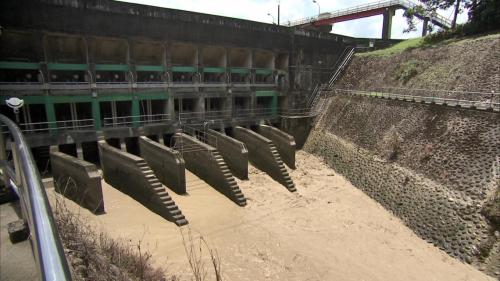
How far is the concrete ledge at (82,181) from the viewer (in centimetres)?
1227

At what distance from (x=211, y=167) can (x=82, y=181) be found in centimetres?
591

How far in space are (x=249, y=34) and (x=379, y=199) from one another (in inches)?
581

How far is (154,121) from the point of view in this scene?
19.7 meters

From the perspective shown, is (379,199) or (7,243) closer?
(7,243)

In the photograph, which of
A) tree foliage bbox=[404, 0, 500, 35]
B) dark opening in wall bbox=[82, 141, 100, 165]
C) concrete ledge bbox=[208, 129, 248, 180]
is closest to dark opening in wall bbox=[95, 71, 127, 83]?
dark opening in wall bbox=[82, 141, 100, 165]

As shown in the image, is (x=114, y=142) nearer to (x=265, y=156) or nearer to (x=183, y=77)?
(x=183, y=77)

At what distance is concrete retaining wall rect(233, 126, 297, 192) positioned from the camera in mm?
17484

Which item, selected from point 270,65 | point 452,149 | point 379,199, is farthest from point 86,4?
point 452,149

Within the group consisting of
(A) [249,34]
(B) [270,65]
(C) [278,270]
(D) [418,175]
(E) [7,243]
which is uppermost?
(A) [249,34]

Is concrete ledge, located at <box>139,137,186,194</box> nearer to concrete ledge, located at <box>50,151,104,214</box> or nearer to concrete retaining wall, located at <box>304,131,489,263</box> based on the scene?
concrete ledge, located at <box>50,151,104,214</box>

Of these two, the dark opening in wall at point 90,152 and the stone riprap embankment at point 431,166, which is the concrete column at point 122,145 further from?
the stone riprap embankment at point 431,166

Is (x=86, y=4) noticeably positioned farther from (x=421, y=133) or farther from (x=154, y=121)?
(x=421, y=133)

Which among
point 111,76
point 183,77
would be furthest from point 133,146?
point 183,77

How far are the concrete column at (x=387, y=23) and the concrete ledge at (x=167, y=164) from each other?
89.5 feet
